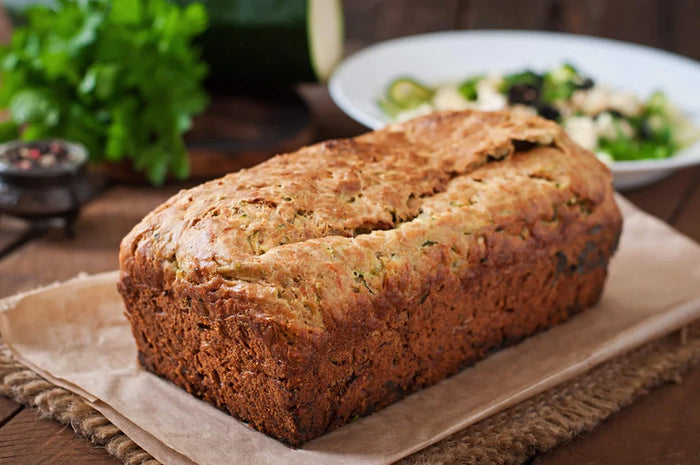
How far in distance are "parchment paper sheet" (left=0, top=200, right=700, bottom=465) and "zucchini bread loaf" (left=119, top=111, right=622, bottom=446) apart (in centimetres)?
5

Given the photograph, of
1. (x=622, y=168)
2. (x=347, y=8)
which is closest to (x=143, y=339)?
(x=622, y=168)

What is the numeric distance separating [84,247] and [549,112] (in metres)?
2.22

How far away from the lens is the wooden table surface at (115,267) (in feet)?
7.64

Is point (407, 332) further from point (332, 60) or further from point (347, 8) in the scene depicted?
point (347, 8)

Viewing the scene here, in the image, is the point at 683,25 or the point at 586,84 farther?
the point at 683,25

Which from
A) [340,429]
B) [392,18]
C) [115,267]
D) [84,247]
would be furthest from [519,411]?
[392,18]

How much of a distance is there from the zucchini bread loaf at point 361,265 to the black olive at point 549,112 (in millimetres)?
1304

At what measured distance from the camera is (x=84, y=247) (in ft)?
11.3

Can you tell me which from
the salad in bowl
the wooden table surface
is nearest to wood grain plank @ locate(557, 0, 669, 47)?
the salad in bowl

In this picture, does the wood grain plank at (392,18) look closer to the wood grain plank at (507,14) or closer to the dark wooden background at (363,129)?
the dark wooden background at (363,129)

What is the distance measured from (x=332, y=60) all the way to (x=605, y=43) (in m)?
1.57

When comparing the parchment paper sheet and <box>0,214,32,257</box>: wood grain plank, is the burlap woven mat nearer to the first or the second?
the parchment paper sheet

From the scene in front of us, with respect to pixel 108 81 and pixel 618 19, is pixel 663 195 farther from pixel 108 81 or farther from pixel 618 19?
pixel 108 81

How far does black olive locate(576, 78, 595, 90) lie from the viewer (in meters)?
4.54
